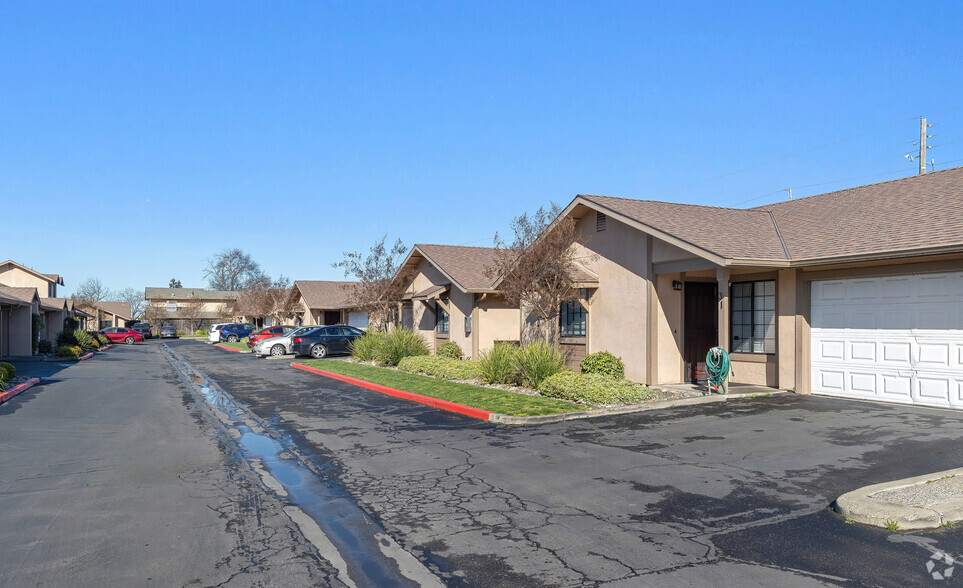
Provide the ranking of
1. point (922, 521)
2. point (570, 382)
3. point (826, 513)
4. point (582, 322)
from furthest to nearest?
point (582, 322) → point (570, 382) → point (826, 513) → point (922, 521)

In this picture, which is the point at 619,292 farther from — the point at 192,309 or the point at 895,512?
the point at 192,309

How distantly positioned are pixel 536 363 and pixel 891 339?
711cm

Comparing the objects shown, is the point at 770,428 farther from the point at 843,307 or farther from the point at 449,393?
the point at 449,393

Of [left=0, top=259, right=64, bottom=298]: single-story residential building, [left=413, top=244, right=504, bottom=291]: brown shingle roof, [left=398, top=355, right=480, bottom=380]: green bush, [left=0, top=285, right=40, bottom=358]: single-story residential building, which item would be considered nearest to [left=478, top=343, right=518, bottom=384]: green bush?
[left=398, top=355, right=480, bottom=380]: green bush

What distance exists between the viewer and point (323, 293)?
45.7 meters

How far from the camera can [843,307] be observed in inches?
518

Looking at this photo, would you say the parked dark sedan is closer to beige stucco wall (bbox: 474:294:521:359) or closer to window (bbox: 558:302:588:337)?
beige stucco wall (bbox: 474:294:521:359)

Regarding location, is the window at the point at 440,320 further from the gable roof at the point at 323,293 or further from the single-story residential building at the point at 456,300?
the gable roof at the point at 323,293

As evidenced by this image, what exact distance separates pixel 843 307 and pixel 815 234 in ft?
7.23

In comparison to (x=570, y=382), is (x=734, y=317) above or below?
above

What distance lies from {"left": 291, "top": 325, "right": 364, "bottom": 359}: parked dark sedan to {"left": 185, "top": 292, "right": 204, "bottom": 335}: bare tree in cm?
6239

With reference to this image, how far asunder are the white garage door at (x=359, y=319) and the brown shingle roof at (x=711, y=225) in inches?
948

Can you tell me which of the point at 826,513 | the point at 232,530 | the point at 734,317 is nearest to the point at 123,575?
the point at 232,530

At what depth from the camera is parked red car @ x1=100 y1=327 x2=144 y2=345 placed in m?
55.8
